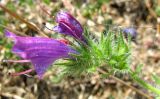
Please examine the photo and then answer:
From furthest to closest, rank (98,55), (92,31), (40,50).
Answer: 1. (92,31)
2. (98,55)
3. (40,50)

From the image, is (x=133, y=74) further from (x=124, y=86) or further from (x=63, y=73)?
(x=124, y=86)

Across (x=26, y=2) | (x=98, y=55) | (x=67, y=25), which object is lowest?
(x=98, y=55)

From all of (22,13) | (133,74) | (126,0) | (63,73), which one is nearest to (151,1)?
(126,0)

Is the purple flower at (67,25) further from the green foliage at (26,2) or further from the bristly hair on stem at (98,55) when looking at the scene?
the green foliage at (26,2)

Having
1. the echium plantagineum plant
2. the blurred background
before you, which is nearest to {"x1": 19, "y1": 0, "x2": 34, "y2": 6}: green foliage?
the blurred background

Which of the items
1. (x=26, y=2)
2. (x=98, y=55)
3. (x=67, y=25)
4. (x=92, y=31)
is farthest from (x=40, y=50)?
(x=26, y=2)

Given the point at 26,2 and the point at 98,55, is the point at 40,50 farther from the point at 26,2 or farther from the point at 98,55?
the point at 26,2

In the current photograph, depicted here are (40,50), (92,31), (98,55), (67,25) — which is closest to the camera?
(40,50)
